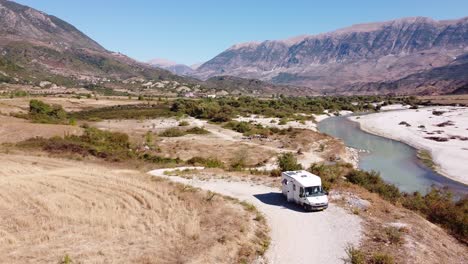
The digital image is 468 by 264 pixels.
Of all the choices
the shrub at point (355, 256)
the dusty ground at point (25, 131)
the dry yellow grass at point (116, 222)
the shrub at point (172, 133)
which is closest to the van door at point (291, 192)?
the dry yellow grass at point (116, 222)

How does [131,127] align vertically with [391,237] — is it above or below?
below

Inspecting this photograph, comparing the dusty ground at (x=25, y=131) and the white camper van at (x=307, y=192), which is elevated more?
the white camper van at (x=307, y=192)

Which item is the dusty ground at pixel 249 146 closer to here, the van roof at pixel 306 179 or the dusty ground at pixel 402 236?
the van roof at pixel 306 179

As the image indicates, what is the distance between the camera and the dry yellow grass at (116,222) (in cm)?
1825

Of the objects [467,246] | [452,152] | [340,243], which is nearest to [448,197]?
[467,246]

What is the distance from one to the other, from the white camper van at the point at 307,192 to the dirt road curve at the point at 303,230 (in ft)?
1.69

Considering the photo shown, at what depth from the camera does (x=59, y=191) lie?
2823cm

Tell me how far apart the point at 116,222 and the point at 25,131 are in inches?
1585

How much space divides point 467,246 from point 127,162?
109 ft

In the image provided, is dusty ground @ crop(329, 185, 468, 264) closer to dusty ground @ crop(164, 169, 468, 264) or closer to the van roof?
dusty ground @ crop(164, 169, 468, 264)

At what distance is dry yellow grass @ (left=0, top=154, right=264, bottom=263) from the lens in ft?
59.9

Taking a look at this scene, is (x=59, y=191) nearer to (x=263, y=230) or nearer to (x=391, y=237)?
(x=263, y=230)

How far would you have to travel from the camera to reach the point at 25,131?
180 ft

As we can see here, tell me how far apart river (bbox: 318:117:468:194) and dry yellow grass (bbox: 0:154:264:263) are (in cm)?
2711
